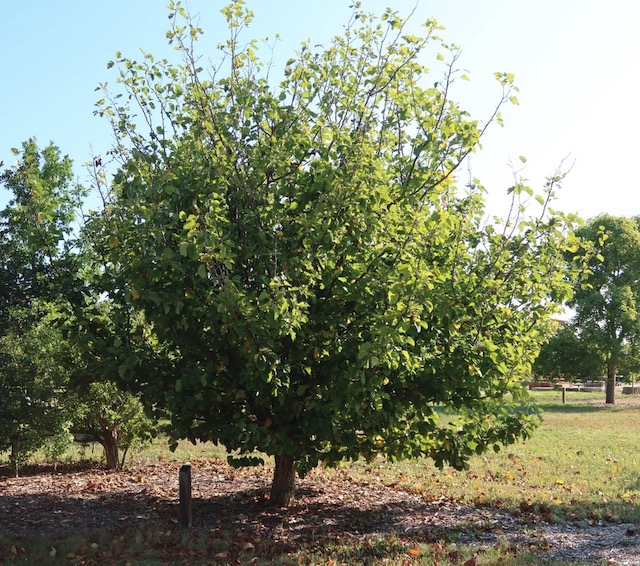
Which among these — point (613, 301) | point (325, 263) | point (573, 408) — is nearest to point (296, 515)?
point (325, 263)

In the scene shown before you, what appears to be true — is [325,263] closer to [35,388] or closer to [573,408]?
[35,388]

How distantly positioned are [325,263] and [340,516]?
3.75 metres

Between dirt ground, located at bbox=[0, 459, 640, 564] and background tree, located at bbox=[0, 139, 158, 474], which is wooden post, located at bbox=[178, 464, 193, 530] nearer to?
dirt ground, located at bbox=[0, 459, 640, 564]

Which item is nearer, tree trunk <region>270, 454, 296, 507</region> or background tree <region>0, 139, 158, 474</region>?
background tree <region>0, 139, 158, 474</region>

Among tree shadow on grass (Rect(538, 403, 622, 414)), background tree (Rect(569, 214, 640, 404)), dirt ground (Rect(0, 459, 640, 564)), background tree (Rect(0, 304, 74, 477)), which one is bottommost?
tree shadow on grass (Rect(538, 403, 622, 414))

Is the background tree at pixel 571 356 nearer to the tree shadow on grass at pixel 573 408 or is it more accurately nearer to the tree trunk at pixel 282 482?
the tree shadow on grass at pixel 573 408

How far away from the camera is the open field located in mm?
7398

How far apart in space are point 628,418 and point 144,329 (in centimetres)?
2438

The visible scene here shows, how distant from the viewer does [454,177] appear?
8.01 metres

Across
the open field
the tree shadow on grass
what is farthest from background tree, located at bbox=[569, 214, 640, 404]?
the open field

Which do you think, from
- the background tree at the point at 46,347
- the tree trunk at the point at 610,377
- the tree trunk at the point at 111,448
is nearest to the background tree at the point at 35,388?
the background tree at the point at 46,347

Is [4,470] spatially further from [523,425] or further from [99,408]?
[523,425]

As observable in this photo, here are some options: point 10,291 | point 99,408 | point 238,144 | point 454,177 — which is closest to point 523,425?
point 454,177

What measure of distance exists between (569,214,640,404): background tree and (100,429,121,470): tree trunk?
1069 inches
